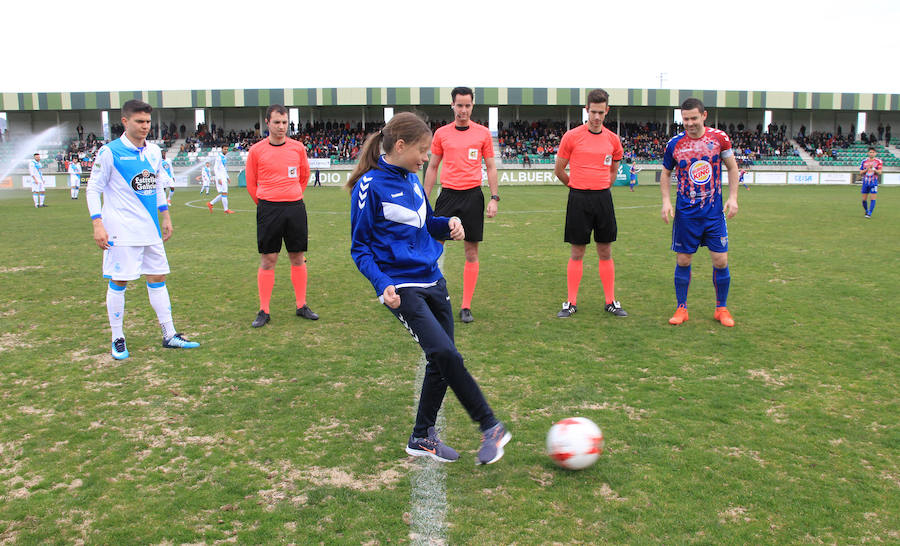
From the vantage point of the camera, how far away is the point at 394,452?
3.84 meters

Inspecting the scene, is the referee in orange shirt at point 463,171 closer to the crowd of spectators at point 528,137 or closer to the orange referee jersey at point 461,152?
the orange referee jersey at point 461,152

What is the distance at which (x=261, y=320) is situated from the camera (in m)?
6.74

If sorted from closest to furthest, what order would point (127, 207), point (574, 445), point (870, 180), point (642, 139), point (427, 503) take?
point (427, 503) → point (574, 445) → point (127, 207) → point (870, 180) → point (642, 139)

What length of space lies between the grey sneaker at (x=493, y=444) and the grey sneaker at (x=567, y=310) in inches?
139

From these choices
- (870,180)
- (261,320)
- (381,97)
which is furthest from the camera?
(381,97)

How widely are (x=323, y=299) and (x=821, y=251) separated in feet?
29.8

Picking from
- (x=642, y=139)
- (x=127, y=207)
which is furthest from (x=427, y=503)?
(x=642, y=139)

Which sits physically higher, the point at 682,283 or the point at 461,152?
the point at 461,152

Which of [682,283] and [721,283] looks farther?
[682,283]

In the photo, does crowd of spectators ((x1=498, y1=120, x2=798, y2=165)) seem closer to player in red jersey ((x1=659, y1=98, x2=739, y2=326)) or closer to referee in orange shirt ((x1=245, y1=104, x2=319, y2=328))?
player in red jersey ((x1=659, y1=98, x2=739, y2=326))

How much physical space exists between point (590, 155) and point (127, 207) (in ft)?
15.0

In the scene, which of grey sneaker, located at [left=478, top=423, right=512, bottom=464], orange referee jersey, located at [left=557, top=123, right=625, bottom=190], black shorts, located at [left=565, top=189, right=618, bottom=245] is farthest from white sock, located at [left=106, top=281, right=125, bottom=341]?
orange referee jersey, located at [left=557, top=123, right=625, bottom=190]

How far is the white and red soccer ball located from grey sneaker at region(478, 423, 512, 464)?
27 cm

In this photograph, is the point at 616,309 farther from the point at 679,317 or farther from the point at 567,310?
the point at 679,317
